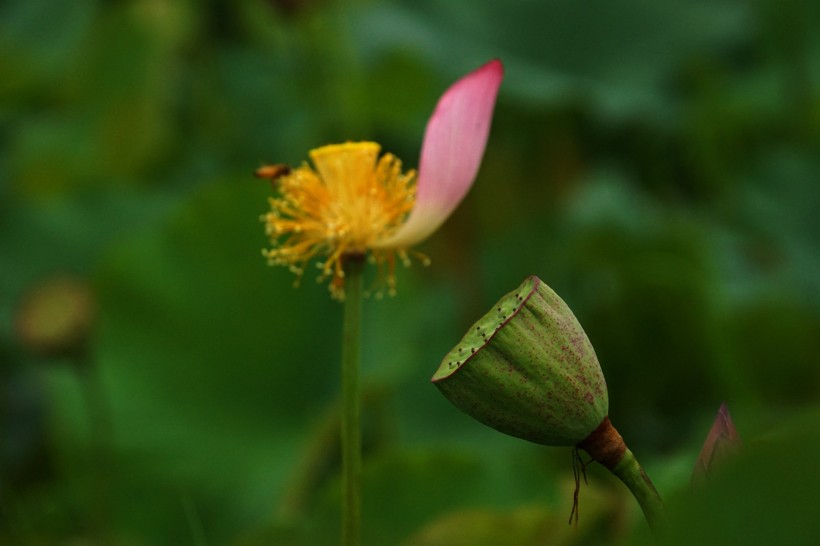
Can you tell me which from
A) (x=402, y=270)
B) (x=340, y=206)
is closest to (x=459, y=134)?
(x=340, y=206)

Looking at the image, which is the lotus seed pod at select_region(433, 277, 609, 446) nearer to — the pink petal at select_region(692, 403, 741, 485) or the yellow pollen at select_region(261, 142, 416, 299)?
the pink petal at select_region(692, 403, 741, 485)

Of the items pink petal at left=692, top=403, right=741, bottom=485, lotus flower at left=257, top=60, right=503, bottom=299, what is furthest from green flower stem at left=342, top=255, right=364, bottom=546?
pink petal at left=692, top=403, right=741, bottom=485

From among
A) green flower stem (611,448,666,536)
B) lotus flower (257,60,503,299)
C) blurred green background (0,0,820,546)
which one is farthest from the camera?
blurred green background (0,0,820,546)

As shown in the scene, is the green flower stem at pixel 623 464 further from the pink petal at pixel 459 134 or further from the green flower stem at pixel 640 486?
the pink petal at pixel 459 134

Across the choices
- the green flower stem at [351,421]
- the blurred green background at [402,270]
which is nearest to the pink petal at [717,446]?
the blurred green background at [402,270]

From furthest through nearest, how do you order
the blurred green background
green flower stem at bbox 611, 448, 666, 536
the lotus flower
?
1. the blurred green background
2. the lotus flower
3. green flower stem at bbox 611, 448, 666, 536

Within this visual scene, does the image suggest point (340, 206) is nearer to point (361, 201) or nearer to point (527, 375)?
point (361, 201)
